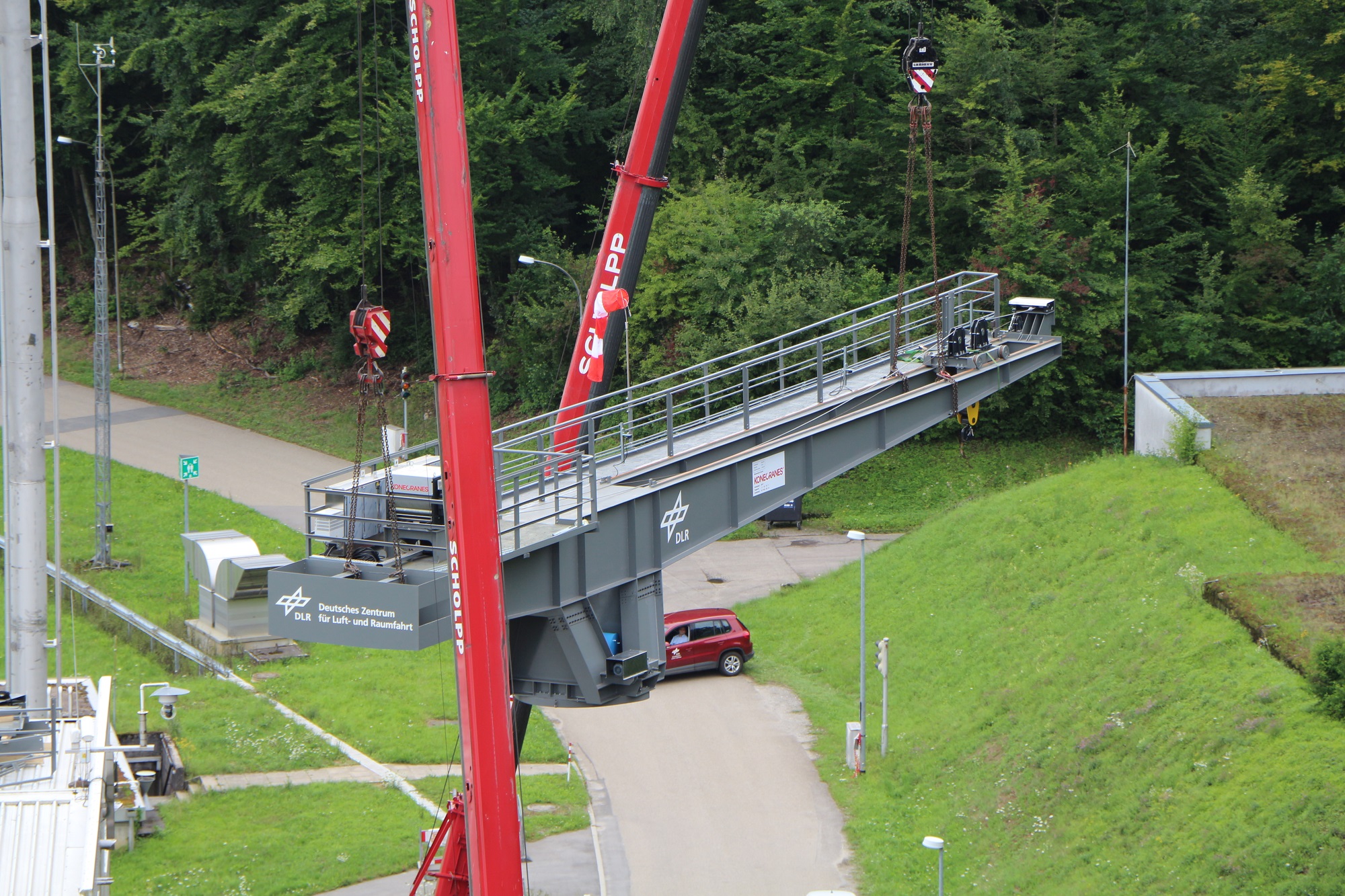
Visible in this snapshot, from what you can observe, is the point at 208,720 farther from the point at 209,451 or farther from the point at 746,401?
the point at 209,451

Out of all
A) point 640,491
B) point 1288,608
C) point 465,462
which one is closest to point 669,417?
point 640,491

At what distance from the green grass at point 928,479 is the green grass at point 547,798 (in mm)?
16886

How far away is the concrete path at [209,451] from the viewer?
41469 millimetres

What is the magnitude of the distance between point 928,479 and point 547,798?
21.8 m

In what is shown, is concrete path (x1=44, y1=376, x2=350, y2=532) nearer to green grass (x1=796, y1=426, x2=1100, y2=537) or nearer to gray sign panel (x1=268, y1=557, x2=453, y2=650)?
green grass (x1=796, y1=426, x2=1100, y2=537)

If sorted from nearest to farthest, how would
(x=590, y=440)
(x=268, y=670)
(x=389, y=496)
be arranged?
(x=389, y=496)
(x=590, y=440)
(x=268, y=670)

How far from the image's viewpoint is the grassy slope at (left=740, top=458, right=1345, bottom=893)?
57.7ft

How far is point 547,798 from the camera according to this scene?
22.6 meters

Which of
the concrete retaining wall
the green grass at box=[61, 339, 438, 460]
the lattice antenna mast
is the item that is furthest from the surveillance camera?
the green grass at box=[61, 339, 438, 460]

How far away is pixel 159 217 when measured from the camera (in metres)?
56.6

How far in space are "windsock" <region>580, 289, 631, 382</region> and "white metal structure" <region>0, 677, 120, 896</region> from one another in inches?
309

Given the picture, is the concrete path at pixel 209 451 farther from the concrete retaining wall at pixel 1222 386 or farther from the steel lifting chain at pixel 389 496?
the steel lifting chain at pixel 389 496

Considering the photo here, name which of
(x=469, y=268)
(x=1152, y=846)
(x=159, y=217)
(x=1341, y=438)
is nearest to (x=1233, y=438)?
(x=1341, y=438)

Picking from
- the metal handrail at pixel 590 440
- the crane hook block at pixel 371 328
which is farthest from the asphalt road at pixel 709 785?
the crane hook block at pixel 371 328
